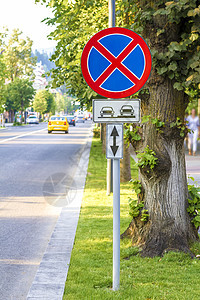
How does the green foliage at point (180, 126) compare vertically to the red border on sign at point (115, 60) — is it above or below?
below

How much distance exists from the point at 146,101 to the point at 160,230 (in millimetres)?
1567

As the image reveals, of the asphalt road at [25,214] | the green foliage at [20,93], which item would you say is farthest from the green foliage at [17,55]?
the asphalt road at [25,214]

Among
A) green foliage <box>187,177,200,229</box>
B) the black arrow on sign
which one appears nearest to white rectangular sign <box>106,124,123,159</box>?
the black arrow on sign

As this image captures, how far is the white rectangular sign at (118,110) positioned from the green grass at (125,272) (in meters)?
1.58

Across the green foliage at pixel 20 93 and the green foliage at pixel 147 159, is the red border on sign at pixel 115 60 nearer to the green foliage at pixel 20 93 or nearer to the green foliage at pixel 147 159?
the green foliage at pixel 147 159

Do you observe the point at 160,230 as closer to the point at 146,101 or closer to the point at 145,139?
the point at 145,139

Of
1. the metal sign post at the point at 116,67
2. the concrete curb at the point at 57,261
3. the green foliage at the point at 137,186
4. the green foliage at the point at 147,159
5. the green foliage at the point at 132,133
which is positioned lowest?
the concrete curb at the point at 57,261

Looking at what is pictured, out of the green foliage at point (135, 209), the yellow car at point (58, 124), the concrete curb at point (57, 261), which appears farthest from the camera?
the yellow car at point (58, 124)

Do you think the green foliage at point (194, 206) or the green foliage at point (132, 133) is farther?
the green foliage at point (132, 133)

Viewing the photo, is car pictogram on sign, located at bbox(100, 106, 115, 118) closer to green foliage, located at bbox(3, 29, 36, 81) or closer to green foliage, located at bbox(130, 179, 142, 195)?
green foliage, located at bbox(130, 179, 142, 195)

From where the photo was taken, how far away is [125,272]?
231 inches

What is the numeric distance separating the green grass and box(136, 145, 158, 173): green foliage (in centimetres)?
101

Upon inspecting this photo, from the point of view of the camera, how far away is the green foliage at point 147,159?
21.5 ft

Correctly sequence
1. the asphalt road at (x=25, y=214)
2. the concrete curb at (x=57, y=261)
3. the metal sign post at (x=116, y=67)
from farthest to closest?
the asphalt road at (x=25, y=214) → the concrete curb at (x=57, y=261) → the metal sign post at (x=116, y=67)
